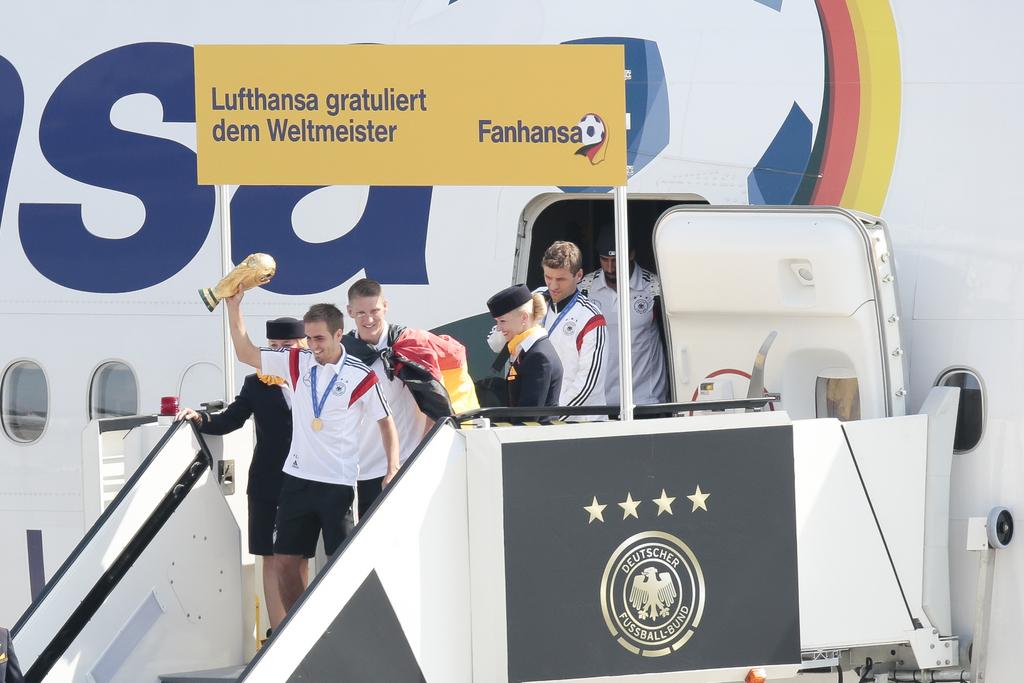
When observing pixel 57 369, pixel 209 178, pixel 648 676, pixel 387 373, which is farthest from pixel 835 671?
pixel 57 369

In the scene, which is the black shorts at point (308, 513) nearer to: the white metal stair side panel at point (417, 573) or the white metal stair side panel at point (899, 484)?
the white metal stair side panel at point (417, 573)

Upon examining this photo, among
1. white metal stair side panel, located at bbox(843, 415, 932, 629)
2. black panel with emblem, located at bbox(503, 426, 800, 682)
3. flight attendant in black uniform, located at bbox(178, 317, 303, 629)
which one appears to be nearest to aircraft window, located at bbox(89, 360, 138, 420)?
flight attendant in black uniform, located at bbox(178, 317, 303, 629)

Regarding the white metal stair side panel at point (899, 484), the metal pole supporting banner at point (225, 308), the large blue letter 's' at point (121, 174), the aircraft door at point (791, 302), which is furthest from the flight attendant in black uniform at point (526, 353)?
the large blue letter 's' at point (121, 174)

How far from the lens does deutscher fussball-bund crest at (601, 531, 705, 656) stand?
15.8 feet

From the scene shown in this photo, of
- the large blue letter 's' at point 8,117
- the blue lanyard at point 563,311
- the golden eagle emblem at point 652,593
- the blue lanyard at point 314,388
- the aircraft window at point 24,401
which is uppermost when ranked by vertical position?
the large blue letter 's' at point 8,117

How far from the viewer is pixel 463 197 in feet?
22.9

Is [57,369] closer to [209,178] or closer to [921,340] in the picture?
[209,178]

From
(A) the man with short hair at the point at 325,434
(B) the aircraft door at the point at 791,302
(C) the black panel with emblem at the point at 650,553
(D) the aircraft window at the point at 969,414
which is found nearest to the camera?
(C) the black panel with emblem at the point at 650,553

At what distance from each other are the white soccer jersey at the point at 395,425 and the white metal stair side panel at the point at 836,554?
1638 mm

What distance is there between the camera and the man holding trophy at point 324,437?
536 centimetres

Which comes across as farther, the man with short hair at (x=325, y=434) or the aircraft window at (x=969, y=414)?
the aircraft window at (x=969, y=414)

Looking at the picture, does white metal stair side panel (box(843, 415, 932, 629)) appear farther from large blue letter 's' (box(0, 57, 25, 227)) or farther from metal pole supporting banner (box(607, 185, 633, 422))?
large blue letter 's' (box(0, 57, 25, 227))

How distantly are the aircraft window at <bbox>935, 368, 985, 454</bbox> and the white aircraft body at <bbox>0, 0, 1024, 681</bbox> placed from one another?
0.01m

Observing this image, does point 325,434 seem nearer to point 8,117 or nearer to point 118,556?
point 118,556
